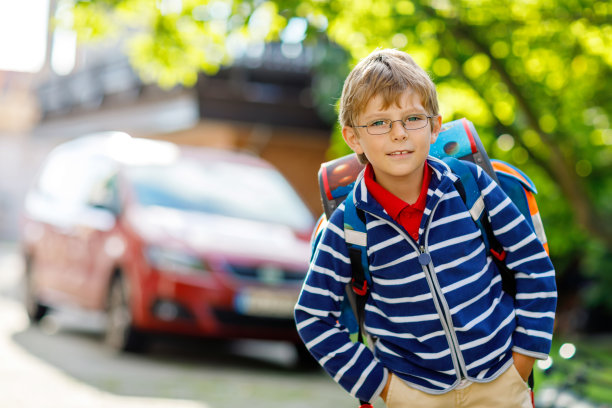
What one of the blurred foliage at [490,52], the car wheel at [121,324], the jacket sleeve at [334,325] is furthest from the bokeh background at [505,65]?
the car wheel at [121,324]

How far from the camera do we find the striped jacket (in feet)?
8.14

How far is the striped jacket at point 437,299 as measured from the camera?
248cm

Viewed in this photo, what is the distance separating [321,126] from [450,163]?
1687 cm

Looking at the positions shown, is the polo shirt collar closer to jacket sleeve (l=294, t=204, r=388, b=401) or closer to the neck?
the neck

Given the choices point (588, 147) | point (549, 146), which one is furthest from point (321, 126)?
point (549, 146)

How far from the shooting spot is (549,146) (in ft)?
30.2

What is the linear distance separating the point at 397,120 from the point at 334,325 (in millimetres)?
569

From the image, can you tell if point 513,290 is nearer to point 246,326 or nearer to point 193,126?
point 246,326

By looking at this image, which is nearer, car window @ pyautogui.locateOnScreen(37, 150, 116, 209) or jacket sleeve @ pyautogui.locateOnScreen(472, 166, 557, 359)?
jacket sleeve @ pyautogui.locateOnScreen(472, 166, 557, 359)

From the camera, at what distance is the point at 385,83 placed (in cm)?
250

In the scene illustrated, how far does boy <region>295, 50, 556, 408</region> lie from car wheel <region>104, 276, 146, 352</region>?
5.25 m

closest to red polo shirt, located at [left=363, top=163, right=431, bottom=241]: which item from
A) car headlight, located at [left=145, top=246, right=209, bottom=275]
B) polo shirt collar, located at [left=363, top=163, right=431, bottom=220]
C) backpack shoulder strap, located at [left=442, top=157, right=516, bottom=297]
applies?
polo shirt collar, located at [left=363, top=163, right=431, bottom=220]

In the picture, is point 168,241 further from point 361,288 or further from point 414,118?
point 414,118

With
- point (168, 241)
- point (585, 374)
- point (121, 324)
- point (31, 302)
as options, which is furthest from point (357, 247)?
point (31, 302)
